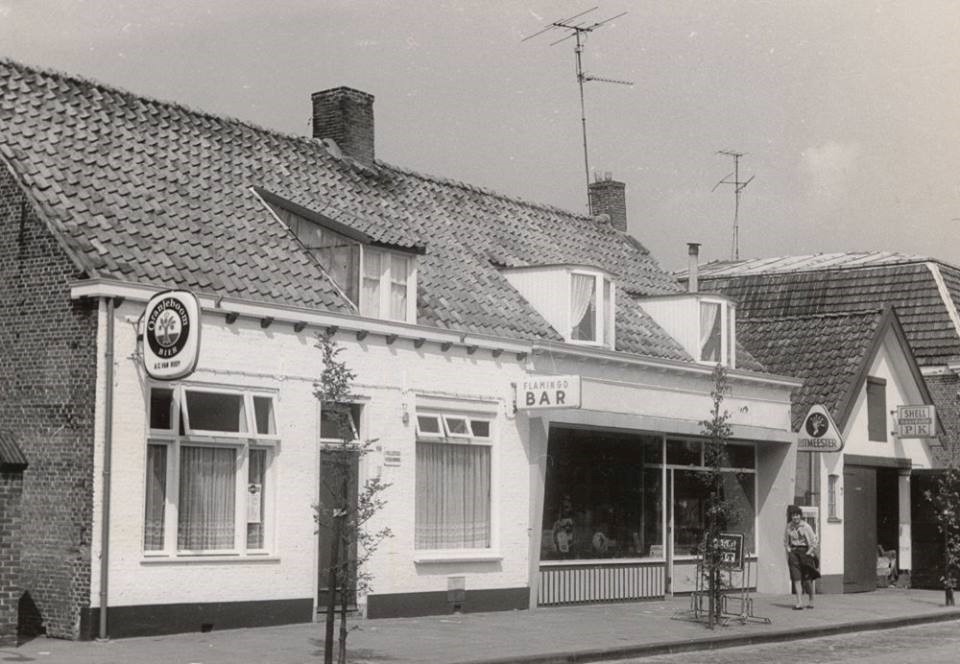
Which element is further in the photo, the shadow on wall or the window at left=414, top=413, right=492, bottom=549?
the window at left=414, top=413, right=492, bottom=549

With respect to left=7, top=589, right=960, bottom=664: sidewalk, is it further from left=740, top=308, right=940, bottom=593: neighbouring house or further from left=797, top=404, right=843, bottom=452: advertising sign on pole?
left=740, top=308, right=940, bottom=593: neighbouring house

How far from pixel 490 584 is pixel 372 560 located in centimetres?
281

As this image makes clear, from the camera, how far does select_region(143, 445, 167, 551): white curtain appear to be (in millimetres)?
17391

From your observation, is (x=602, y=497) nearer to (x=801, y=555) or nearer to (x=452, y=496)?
(x=801, y=555)

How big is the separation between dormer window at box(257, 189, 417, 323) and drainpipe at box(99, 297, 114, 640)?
4443 millimetres

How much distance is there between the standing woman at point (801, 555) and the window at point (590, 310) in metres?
4.60

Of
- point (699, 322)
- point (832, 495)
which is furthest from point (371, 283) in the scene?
point (832, 495)

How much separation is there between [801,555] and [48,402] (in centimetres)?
1372

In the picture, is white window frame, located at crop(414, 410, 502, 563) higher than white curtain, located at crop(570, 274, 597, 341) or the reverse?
the reverse

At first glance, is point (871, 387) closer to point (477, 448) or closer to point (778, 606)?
point (778, 606)

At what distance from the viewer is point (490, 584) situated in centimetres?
2223

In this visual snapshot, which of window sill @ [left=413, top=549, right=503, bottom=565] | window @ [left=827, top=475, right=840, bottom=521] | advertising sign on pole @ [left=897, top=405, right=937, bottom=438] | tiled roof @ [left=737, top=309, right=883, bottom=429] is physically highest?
tiled roof @ [left=737, top=309, right=883, bottom=429]

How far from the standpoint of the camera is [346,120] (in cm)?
2588

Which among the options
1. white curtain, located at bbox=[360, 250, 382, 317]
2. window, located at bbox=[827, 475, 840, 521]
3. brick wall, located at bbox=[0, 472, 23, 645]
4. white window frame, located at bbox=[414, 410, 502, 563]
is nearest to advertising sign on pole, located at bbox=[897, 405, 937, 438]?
window, located at bbox=[827, 475, 840, 521]
